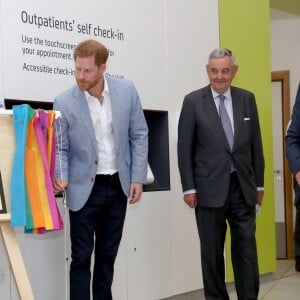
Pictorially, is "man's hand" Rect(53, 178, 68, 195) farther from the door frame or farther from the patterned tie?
the door frame

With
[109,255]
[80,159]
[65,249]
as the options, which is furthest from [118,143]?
[65,249]

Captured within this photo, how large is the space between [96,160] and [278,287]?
9.07 feet

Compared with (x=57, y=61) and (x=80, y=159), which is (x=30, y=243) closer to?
(x=80, y=159)

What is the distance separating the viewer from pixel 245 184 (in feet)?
12.8

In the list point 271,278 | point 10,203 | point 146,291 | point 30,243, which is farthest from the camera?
point 271,278

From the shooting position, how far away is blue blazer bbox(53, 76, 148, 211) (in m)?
3.35

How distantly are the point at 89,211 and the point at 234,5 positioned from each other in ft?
8.94

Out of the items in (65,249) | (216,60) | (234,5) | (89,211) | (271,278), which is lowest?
(271,278)

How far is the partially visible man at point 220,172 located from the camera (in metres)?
3.88

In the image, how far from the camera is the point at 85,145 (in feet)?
11.0

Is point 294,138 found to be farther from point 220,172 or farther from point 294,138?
point 220,172

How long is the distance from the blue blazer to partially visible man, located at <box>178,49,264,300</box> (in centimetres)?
51

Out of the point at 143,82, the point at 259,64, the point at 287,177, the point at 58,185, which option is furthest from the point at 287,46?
the point at 58,185

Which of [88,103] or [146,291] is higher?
[88,103]
